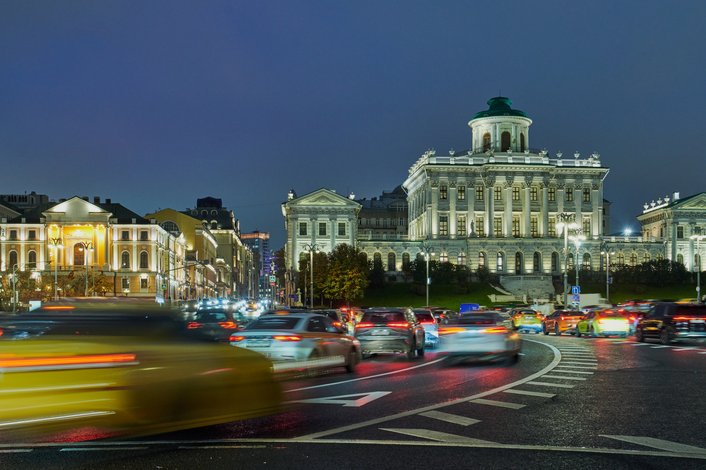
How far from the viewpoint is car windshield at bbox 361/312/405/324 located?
28825mm

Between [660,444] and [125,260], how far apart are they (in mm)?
116856

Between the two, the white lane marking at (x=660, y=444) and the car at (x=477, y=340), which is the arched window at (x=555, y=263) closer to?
the car at (x=477, y=340)

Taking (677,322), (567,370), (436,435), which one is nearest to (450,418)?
(436,435)

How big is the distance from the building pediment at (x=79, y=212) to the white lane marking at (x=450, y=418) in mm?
113346

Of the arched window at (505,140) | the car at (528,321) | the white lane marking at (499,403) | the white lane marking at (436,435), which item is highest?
the arched window at (505,140)

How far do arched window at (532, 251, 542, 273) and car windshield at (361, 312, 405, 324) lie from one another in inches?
4439

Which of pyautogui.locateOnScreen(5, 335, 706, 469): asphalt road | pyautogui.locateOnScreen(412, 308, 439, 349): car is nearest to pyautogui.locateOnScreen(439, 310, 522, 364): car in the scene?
pyautogui.locateOnScreen(5, 335, 706, 469): asphalt road

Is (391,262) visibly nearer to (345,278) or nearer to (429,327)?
(345,278)

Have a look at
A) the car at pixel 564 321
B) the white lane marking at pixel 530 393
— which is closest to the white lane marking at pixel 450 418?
the white lane marking at pixel 530 393

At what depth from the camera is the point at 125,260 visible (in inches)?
4813

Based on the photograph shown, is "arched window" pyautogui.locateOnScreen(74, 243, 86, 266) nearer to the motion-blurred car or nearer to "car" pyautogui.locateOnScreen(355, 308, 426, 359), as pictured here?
"car" pyautogui.locateOnScreen(355, 308, 426, 359)

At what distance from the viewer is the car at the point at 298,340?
63.0ft

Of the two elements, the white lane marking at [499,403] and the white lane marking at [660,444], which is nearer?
the white lane marking at [660,444]

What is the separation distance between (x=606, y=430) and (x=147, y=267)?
114258 millimetres
